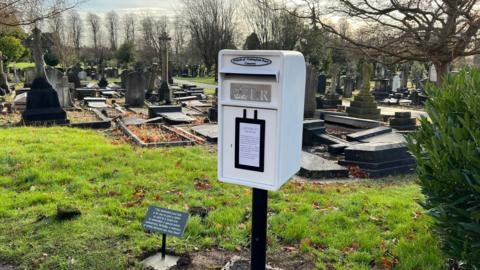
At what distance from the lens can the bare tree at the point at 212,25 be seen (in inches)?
1929

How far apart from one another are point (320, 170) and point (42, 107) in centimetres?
868

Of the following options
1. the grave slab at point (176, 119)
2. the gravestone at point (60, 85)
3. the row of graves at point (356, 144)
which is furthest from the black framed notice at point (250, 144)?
the gravestone at point (60, 85)

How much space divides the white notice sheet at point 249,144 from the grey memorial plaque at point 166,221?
3.54 feet

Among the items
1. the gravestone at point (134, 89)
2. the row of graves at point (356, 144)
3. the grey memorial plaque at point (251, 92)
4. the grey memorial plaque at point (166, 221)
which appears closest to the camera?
the grey memorial plaque at point (251, 92)

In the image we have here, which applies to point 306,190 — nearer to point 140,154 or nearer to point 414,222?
point 414,222

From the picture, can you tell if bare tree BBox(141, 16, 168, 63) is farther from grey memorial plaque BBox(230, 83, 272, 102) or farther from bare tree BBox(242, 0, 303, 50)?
grey memorial plaque BBox(230, 83, 272, 102)

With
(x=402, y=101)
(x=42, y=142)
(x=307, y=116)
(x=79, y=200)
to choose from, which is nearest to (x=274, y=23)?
(x=402, y=101)

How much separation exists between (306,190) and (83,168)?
348 cm

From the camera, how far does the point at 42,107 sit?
37.4ft

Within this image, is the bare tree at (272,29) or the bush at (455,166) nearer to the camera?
the bush at (455,166)

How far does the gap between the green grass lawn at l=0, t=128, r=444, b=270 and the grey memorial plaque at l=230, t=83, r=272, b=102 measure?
1.79 meters

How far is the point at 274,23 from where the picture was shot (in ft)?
137

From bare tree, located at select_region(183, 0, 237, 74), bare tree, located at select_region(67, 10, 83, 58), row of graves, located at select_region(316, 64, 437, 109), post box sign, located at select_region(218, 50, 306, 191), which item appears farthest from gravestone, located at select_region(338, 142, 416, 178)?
bare tree, located at select_region(67, 10, 83, 58)

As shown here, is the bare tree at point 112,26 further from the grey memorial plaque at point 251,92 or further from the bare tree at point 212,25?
the grey memorial plaque at point 251,92
